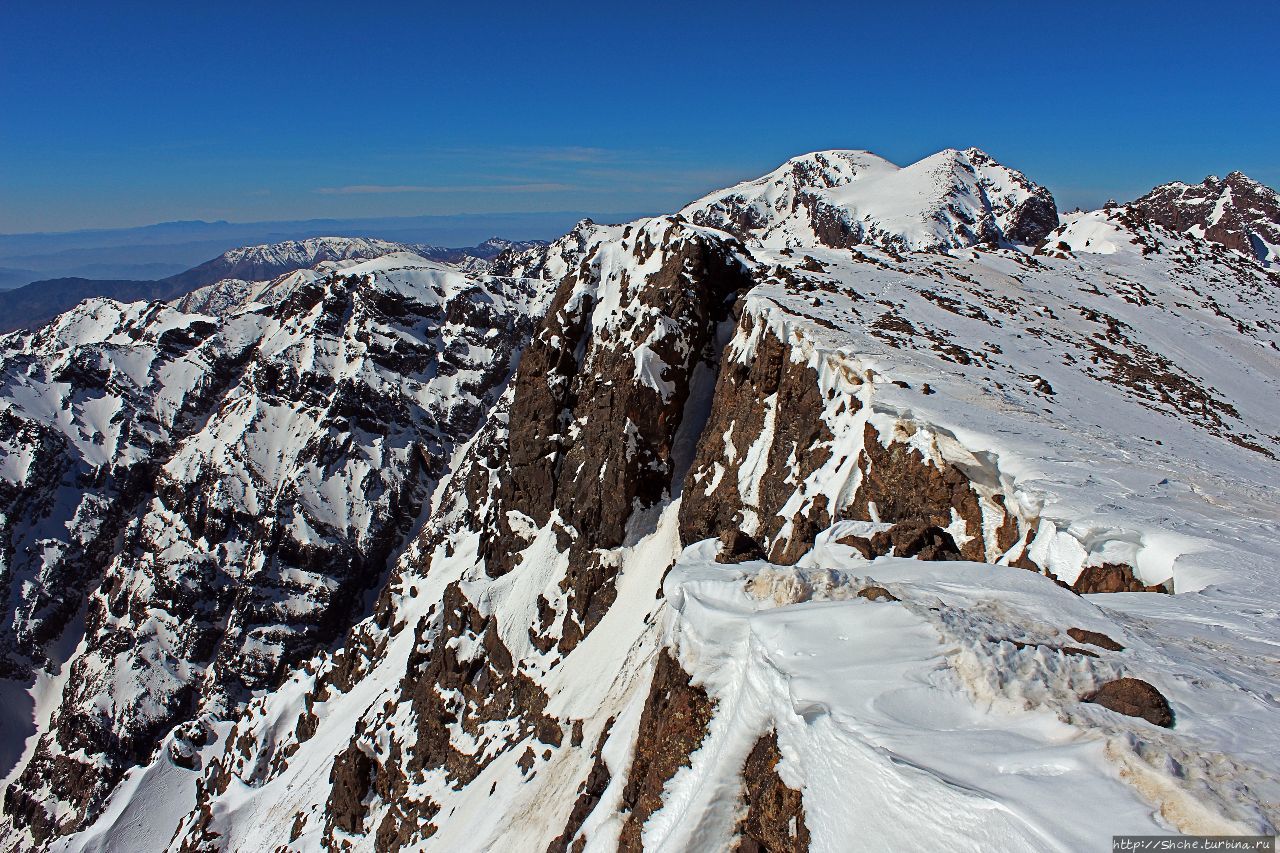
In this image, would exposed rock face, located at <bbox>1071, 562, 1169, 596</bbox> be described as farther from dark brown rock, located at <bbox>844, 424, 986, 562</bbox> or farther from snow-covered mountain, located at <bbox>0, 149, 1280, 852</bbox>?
dark brown rock, located at <bbox>844, 424, 986, 562</bbox>

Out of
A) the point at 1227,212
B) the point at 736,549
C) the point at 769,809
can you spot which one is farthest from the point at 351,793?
the point at 1227,212

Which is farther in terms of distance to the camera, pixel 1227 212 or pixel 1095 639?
pixel 1227 212

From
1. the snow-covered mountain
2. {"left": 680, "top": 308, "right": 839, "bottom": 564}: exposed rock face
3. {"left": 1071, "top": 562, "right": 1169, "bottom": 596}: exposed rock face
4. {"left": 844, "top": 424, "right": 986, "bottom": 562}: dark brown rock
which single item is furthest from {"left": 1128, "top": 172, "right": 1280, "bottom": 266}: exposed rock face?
{"left": 1071, "top": 562, "right": 1169, "bottom": 596}: exposed rock face

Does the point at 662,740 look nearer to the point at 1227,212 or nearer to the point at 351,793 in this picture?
the point at 351,793

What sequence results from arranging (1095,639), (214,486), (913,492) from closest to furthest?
(1095,639)
(913,492)
(214,486)

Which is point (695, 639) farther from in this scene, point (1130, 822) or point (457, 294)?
point (457, 294)

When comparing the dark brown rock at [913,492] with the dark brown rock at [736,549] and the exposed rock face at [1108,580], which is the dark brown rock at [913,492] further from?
the dark brown rock at [736,549]
